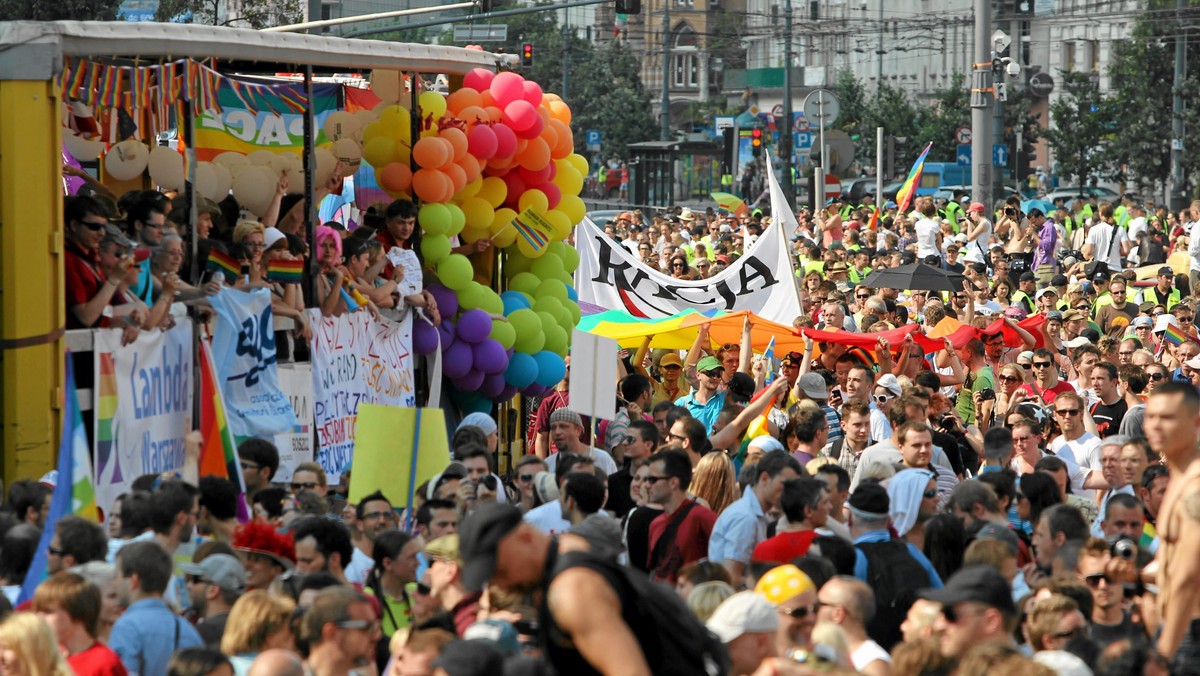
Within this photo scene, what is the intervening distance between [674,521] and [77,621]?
10.1ft

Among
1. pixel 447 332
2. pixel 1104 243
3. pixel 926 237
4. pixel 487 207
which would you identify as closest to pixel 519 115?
pixel 487 207

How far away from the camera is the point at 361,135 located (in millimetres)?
12938

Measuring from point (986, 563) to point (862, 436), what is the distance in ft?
11.9

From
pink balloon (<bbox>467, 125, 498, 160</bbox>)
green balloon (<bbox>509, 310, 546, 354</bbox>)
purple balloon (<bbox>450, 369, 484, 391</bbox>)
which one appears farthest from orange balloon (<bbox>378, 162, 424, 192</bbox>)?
purple balloon (<bbox>450, 369, 484, 391</bbox>)

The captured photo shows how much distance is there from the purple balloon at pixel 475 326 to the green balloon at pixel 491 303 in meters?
0.11

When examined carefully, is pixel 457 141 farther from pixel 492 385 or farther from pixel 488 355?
pixel 492 385

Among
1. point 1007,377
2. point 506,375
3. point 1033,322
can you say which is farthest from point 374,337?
point 1033,322

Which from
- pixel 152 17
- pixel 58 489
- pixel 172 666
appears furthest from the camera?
pixel 152 17

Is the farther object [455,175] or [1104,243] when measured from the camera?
[1104,243]

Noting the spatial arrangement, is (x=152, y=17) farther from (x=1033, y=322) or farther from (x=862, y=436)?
(x=862, y=436)

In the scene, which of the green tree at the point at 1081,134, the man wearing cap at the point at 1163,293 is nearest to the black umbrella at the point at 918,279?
the man wearing cap at the point at 1163,293

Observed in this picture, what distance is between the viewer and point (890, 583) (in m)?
7.28

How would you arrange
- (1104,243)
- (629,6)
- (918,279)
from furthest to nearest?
(629,6) → (1104,243) → (918,279)

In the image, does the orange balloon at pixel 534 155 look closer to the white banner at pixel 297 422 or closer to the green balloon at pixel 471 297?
the green balloon at pixel 471 297
